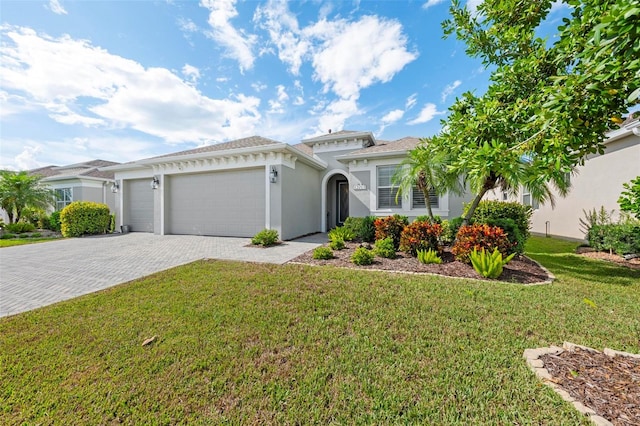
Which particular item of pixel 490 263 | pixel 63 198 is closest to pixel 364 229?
pixel 490 263

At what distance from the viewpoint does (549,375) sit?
89.3 inches

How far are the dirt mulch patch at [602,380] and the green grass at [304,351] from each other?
226mm

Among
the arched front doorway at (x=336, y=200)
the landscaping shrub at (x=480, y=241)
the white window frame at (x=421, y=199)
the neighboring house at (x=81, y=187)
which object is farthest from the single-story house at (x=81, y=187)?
the landscaping shrub at (x=480, y=241)

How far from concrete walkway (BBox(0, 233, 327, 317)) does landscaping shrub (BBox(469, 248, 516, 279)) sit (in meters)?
4.87

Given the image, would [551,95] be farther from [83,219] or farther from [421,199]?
[83,219]

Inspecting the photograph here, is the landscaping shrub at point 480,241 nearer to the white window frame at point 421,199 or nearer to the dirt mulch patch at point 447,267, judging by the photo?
the dirt mulch patch at point 447,267

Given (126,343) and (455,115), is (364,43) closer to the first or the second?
(455,115)

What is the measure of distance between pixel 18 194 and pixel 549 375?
79.8 ft

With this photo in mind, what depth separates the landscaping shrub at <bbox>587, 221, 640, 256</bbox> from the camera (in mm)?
6977

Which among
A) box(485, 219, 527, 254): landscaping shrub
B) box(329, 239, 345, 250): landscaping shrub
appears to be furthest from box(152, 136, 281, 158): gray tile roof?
box(485, 219, 527, 254): landscaping shrub

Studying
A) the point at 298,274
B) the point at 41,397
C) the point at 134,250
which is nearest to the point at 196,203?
the point at 134,250

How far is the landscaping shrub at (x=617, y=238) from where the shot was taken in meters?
6.98

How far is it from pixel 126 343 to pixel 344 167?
1209 cm

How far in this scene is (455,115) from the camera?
10.8ft
